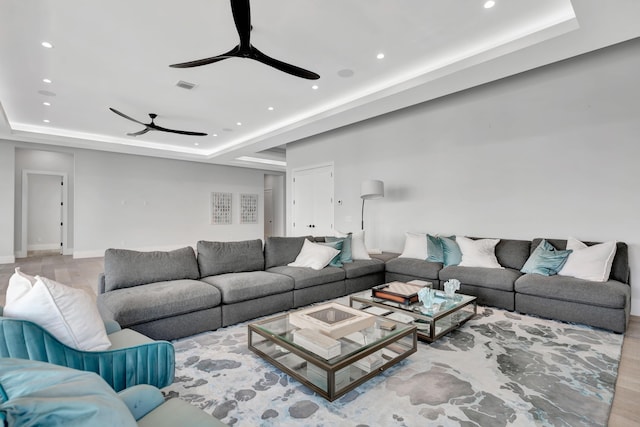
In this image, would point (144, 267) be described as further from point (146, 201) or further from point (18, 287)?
point (146, 201)

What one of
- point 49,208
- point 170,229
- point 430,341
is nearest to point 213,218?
point 170,229

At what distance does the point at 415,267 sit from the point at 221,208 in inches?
288

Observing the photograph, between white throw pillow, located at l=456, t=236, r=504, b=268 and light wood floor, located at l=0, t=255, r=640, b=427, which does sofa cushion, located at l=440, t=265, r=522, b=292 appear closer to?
white throw pillow, located at l=456, t=236, r=504, b=268

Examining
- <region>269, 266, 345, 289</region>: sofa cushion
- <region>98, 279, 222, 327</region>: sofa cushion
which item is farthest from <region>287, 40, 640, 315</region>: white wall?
<region>98, 279, 222, 327</region>: sofa cushion

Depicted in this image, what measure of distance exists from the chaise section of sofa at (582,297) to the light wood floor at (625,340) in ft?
0.80

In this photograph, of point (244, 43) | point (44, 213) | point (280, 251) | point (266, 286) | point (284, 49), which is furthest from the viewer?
point (44, 213)

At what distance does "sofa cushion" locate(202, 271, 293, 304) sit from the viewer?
3115mm

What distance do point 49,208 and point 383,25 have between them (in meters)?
10.6

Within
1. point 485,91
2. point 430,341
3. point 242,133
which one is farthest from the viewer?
point 242,133

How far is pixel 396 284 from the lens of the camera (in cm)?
354

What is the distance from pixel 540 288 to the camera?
3322 millimetres

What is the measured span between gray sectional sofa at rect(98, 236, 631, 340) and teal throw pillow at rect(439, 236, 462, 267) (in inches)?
7.0

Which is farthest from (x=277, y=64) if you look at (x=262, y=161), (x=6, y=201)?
(x=6, y=201)

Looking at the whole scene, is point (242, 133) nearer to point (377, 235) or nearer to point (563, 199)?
point (377, 235)
